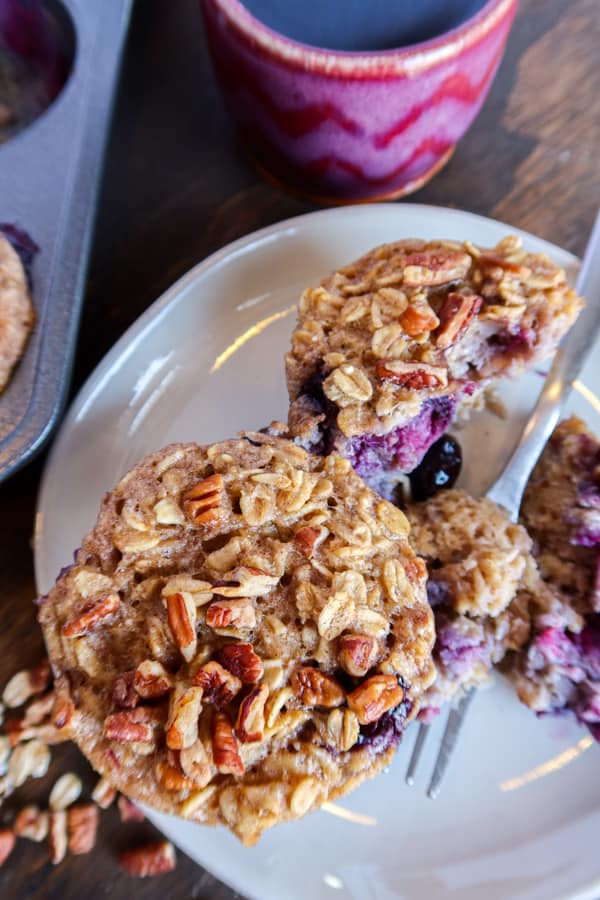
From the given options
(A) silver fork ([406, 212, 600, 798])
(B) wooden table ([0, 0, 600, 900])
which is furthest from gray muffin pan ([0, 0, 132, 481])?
(A) silver fork ([406, 212, 600, 798])

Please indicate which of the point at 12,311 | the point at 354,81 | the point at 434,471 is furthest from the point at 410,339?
the point at 12,311

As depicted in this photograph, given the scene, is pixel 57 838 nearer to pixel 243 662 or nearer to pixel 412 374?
pixel 243 662

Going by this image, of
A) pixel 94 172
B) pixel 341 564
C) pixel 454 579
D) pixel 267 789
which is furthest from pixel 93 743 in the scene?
pixel 94 172

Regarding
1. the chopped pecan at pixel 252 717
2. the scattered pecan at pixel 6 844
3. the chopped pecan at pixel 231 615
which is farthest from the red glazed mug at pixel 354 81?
the scattered pecan at pixel 6 844

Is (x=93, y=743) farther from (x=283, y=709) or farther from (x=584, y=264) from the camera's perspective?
(x=584, y=264)

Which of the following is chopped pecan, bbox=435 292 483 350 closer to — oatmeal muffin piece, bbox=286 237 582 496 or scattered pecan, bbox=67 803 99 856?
oatmeal muffin piece, bbox=286 237 582 496

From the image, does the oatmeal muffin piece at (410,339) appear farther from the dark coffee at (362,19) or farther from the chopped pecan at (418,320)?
the dark coffee at (362,19)
